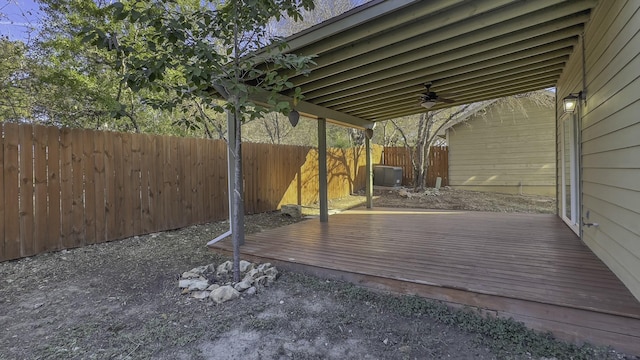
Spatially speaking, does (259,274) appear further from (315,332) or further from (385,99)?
(385,99)

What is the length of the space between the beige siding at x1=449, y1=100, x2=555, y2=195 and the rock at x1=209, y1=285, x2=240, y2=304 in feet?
33.9

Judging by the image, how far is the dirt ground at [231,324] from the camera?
200cm

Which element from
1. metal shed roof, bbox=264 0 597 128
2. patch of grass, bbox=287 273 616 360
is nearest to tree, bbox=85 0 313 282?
metal shed roof, bbox=264 0 597 128

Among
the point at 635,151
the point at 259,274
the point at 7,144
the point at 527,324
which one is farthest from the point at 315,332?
the point at 7,144

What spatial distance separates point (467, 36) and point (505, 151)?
856 centimetres

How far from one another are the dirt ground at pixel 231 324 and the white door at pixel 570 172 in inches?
114

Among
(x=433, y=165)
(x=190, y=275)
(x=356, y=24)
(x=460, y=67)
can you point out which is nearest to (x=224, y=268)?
(x=190, y=275)

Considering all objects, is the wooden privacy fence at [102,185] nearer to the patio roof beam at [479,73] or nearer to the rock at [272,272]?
the patio roof beam at [479,73]

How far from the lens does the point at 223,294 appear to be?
274 centimetres

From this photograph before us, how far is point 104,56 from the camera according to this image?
5.95m

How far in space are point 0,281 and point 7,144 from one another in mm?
1488

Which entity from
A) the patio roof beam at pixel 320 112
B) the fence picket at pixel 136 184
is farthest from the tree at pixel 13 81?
the patio roof beam at pixel 320 112

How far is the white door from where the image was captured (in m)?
4.12

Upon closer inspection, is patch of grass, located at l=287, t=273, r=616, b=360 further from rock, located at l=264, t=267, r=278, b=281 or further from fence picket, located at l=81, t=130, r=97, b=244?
fence picket, located at l=81, t=130, r=97, b=244
